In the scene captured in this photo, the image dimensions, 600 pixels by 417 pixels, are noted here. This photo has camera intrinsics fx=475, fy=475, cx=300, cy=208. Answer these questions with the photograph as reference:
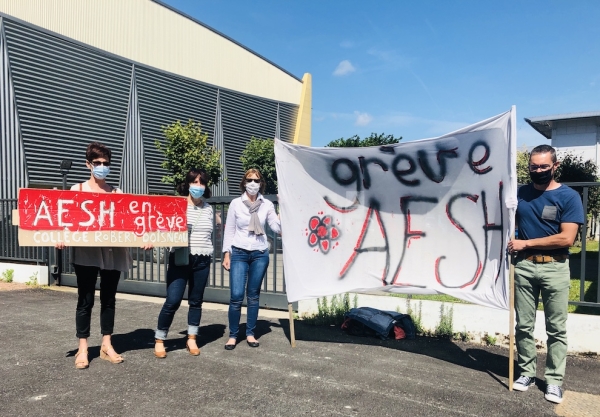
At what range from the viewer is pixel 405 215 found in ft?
15.9

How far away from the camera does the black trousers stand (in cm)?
427

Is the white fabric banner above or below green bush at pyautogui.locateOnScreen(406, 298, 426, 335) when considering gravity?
above

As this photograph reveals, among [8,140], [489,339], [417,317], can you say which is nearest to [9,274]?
[417,317]

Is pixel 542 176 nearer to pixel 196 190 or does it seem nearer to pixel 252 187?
pixel 252 187

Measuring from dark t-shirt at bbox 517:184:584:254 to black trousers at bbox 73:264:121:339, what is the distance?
362 cm

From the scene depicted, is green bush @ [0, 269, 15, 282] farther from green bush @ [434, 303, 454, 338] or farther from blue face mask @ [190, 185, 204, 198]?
green bush @ [434, 303, 454, 338]

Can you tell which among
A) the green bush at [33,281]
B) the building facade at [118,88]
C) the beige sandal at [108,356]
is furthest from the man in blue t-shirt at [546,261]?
the building facade at [118,88]

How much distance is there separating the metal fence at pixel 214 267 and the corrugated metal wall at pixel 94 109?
10.7 meters

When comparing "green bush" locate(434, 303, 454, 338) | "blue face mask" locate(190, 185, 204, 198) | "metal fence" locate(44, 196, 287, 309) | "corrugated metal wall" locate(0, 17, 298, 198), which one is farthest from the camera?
"corrugated metal wall" locate(0, 17, 298, 198)

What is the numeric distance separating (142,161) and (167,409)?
2585cm

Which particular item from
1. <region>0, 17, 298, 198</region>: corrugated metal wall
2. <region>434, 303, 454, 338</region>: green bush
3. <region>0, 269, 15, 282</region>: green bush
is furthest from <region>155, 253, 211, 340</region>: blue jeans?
<region>0, 17, 298, 198</region>: corrugated metal wall

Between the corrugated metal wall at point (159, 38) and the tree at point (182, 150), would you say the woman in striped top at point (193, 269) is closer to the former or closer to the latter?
the tree at point (182, 150)

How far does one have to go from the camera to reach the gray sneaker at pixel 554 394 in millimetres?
3520

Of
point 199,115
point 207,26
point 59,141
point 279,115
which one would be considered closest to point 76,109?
point 59,141
